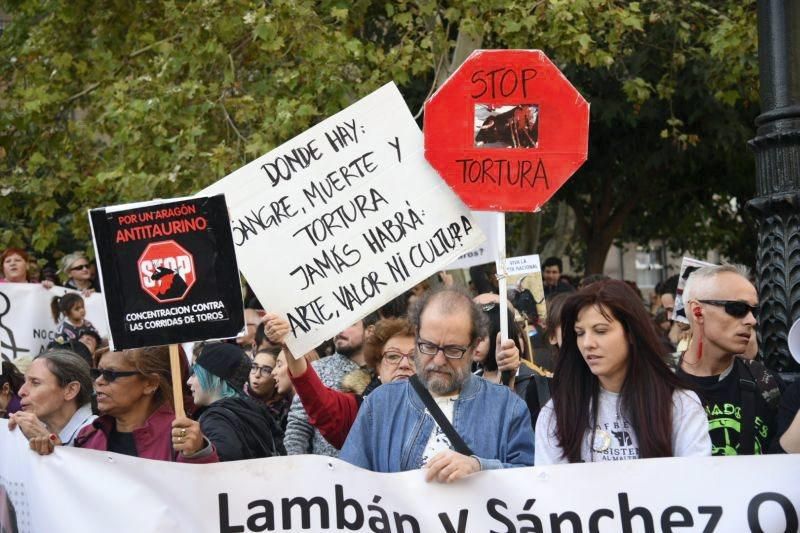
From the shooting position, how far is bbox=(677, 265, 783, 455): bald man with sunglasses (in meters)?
4.86

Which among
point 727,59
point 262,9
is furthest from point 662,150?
point 262,9

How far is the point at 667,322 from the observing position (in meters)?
12.5

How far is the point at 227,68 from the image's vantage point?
11781mm

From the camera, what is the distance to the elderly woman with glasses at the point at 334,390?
5.18 meters

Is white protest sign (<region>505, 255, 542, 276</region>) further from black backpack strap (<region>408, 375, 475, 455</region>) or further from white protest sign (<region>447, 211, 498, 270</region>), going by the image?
black backpack strap (<region>408, 375, 475, 455</region>)

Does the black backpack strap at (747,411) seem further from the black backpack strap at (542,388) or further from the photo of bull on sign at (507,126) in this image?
the photo of bull on sign at (507,126)

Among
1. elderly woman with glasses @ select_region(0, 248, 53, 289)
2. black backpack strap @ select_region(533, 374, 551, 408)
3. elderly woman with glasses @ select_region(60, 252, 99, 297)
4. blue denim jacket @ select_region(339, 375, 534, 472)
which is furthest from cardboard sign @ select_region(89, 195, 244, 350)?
elderly woman with glasses @ select_region(60, 252, 99, 297)

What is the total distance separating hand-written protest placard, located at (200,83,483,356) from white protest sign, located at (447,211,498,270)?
412cm

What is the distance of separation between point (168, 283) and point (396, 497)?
108cm

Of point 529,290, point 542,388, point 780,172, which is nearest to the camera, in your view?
point 780,172

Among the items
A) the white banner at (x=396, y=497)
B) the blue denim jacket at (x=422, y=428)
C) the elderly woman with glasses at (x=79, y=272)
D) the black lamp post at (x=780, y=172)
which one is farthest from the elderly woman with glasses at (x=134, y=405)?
the elderly woman with glasses at (x=79, y=272)

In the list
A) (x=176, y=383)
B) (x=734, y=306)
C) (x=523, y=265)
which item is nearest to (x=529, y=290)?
(x=523, y=265)

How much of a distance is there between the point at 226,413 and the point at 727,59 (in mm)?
9606

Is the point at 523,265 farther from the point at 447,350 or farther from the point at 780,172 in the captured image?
the point at 447,350
